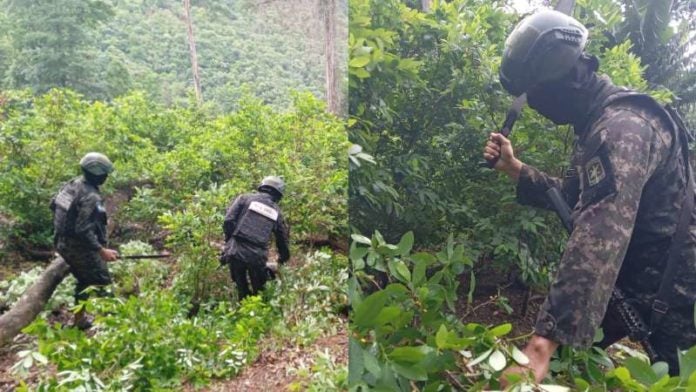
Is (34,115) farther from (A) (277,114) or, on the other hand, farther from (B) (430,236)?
(B) (430,236)

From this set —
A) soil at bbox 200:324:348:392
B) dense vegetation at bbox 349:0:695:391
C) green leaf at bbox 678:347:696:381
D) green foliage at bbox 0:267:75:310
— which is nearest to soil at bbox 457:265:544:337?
dense vegetation at bbox 349:0:695:391

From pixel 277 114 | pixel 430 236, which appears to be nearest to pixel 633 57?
pixel 430 236

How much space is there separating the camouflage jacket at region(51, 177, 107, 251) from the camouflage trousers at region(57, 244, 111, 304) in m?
0.02

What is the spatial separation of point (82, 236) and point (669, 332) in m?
1.36

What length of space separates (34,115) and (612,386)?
1.48 m

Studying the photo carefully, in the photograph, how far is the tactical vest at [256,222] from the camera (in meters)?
1.63

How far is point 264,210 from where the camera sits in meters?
1.66

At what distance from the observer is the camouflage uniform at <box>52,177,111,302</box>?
1326mm

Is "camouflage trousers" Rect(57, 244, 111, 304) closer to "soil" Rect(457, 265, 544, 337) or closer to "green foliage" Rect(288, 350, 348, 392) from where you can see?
"green foliage" Rect(288, 350, 348, 392)

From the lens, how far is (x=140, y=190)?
62.6 inches

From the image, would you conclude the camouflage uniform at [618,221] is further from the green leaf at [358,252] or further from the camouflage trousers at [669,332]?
the green leaf at [358,252]

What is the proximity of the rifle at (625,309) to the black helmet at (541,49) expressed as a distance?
20cm

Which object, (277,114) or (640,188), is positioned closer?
(640,188)

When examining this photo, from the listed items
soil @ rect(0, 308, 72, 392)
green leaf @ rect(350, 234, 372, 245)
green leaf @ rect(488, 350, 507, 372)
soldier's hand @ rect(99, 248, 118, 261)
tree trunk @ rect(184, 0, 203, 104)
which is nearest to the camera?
green leaf @ rect(488, 350, 507, 372)
